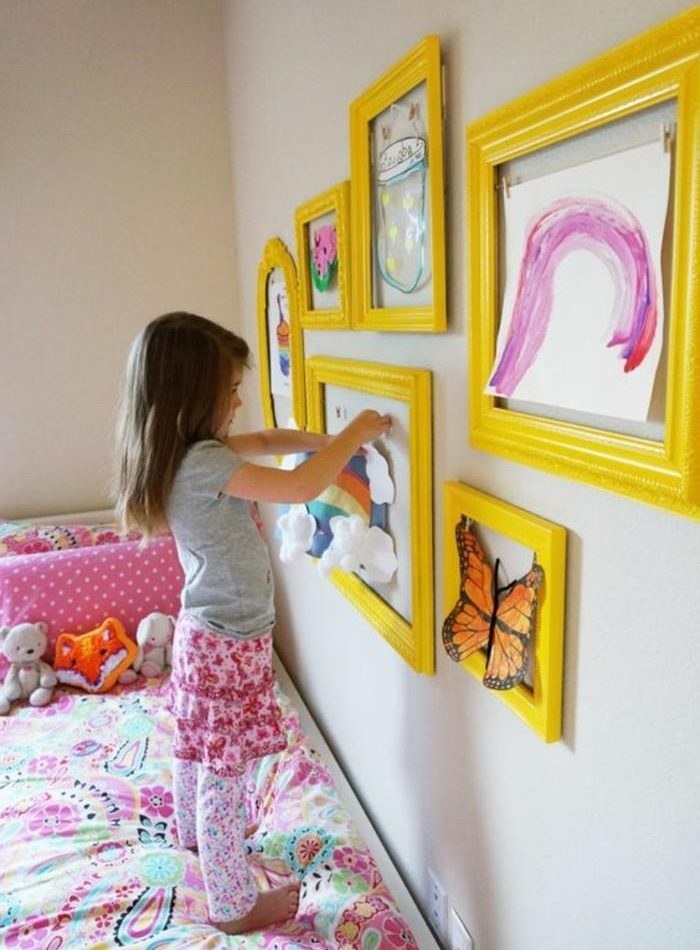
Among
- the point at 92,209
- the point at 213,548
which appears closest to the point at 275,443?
the point at 213,548

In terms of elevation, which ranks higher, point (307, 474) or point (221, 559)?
point (307, 474)

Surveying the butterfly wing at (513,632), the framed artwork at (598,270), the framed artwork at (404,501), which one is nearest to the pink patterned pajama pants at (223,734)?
the framed artwork at (404,501)

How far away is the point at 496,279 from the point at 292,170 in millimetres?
941

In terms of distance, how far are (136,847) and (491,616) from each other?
869 millimetres

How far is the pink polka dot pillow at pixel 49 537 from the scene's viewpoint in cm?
211

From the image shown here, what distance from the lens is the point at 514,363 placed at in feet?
2.49

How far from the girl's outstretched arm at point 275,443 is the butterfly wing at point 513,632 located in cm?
54

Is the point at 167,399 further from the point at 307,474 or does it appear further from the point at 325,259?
the point at 325,259

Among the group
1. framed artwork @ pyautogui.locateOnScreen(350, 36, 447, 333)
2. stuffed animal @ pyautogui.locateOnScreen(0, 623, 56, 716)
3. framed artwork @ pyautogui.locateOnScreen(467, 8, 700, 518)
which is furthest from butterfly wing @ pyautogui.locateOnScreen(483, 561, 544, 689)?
stuffed animal @ pyautogui.locateOnScreen(0, 623, 56, 716)

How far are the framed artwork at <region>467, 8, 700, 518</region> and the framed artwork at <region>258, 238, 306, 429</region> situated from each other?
2.59ft

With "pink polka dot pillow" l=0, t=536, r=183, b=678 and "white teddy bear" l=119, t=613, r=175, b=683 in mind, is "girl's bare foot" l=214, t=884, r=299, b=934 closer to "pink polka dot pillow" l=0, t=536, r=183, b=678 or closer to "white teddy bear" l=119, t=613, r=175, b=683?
"white teddy bear" l=119, t=613, r=175, b=683

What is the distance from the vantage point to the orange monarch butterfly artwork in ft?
2.58

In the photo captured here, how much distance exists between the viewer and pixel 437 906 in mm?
1157

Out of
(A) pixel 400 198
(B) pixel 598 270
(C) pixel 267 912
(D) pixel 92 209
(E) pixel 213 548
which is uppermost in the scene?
(D) pixel 92 209
